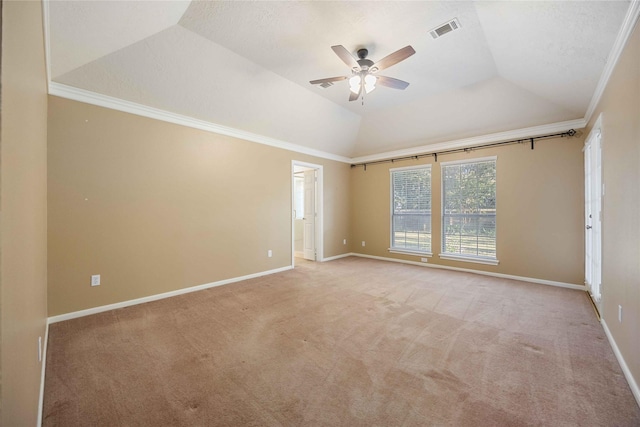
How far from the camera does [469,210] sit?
16.5 ft

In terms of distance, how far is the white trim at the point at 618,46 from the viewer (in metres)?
1.76

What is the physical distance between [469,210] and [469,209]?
0.02 metres

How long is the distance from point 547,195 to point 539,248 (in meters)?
0.89

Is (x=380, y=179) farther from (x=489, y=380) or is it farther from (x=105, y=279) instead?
(x=105, y=279)

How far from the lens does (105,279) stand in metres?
3.14

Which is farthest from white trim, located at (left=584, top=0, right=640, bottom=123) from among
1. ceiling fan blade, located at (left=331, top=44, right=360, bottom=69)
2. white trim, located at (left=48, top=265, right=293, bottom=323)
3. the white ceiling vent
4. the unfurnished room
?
white trim, located at (left=48, top=265, right=293, bottom=323)

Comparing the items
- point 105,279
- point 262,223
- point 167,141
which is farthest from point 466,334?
point 167,141

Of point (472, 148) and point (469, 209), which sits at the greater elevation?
point (472, 148)

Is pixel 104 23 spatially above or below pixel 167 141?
above

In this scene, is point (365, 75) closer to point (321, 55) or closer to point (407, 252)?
point (321, 55)

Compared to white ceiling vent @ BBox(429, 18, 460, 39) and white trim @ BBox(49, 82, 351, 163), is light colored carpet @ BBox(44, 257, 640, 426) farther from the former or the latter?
white ceiling vent @ BBox(429, 18, 460, 39)

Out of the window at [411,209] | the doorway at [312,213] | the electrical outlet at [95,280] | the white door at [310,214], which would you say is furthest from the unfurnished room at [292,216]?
the white door at [310,214]

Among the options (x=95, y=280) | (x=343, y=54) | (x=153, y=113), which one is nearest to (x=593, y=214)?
(x=343, y=54)

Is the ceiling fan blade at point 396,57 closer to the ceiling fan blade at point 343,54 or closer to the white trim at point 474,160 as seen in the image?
the ceiling fan blade at point 343,54
